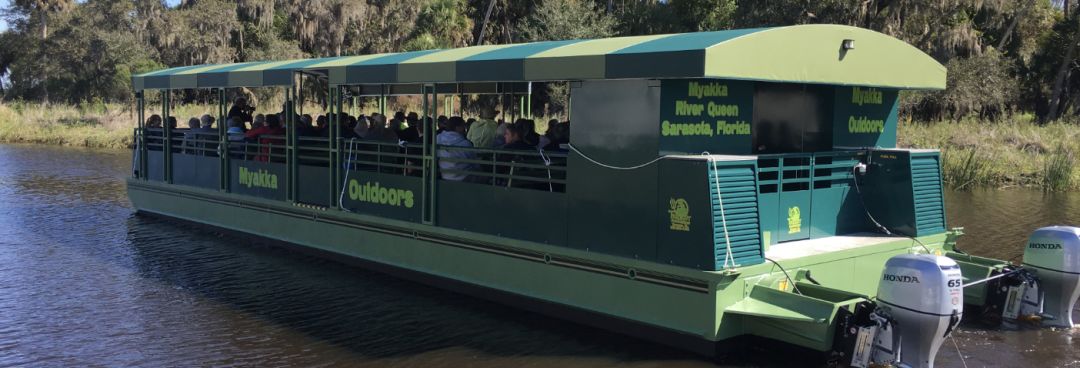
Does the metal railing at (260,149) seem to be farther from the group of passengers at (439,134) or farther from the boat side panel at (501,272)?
the boat side panel at (501,272)

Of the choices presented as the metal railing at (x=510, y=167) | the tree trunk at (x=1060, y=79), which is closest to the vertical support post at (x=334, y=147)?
the metal railing at (x=510, y=167)

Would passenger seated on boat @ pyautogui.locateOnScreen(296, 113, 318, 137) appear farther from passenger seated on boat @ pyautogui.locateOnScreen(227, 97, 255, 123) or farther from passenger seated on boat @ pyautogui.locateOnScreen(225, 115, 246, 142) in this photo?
passenger seated on boat @ pyautogui.locateOnScreen(227, 97, 255, 123)

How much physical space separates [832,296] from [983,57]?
1070 inches

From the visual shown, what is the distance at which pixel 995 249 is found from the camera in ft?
42.7

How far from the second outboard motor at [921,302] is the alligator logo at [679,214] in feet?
5.31

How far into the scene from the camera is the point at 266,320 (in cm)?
926

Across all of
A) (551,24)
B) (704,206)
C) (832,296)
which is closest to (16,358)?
(704,206)

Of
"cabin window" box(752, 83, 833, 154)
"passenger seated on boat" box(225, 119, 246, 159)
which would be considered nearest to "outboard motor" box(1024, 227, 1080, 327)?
"cabin window" box(752, 83, 833, 154)

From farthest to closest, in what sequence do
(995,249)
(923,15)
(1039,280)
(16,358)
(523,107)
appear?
(923,15) < (523,107) < (995,249) < (1039,280) < (16,358)

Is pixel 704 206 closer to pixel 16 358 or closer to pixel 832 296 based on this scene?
pixel 832 296

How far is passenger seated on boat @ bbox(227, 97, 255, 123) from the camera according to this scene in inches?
568

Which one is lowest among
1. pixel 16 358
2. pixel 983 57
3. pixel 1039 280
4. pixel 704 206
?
pixel 16 358

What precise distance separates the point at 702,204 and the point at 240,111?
969cm

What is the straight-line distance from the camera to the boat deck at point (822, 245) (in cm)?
822
